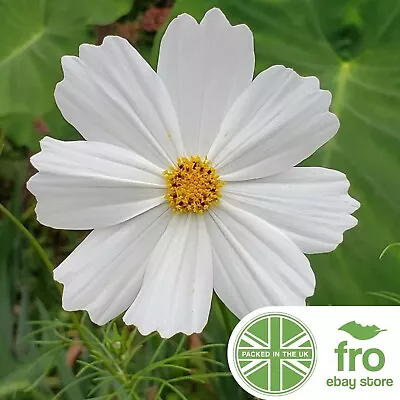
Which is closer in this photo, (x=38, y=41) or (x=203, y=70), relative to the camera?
(x=203, y=70)

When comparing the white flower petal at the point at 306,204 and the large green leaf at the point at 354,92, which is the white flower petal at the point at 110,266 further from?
the large green leaf at the point at 354,92

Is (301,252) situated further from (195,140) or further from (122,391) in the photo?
(122,391)

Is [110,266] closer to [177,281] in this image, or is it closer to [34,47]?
[177,281]

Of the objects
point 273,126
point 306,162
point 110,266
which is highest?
point 306,162

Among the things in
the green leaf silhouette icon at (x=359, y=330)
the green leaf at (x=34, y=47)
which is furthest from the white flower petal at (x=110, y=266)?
the green leaf at (x=34, y=47)

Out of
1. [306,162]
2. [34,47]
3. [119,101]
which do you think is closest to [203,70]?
[119,101]

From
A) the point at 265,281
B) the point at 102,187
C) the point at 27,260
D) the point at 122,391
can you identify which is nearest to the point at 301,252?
the point at 265,281
